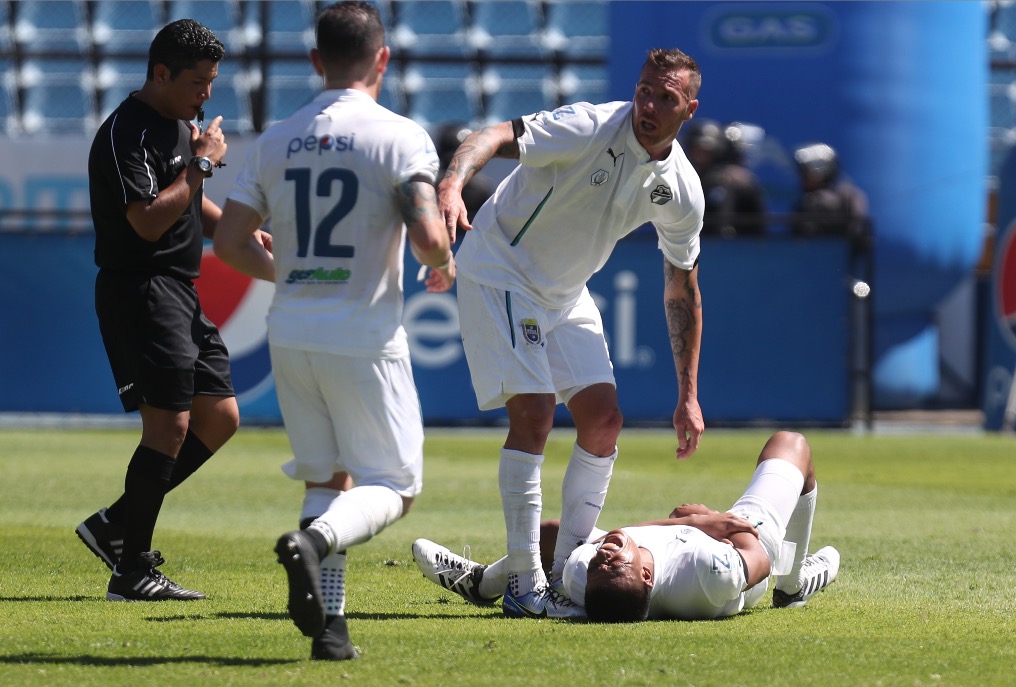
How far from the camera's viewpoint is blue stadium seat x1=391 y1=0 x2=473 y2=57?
2316cm

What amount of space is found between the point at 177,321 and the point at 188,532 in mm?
2462

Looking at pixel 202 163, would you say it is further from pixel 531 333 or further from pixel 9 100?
pixel 9 100

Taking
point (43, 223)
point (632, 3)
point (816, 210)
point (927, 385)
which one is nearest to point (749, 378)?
point (816, 210)

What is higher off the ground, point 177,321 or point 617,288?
point 177,321

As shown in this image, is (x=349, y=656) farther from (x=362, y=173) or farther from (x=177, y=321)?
(x=177, y=321)

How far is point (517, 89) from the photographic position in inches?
896

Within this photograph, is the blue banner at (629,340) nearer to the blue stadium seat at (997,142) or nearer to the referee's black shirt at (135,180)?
the referee's black shirt at (135,180)

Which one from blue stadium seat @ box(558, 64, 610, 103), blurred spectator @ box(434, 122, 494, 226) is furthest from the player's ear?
blue stadium seat @ box(558, 64, 610, 103)

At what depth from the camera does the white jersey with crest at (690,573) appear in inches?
210

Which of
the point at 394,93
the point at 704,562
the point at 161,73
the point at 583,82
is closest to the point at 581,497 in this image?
the point at 704,562

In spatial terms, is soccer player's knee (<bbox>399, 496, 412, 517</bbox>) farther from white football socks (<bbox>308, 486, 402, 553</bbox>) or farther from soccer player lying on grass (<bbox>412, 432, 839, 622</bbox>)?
soccer player lying on grass (<bbox>412, 432, 839, 622</bbox>)

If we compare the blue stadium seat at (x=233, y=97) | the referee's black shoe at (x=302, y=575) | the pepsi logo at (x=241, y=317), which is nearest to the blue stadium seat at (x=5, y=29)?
the blue stadium seat at (x=233, y=97)

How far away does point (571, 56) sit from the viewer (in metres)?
22.7

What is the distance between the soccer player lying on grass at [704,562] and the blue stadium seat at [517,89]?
17023mm
